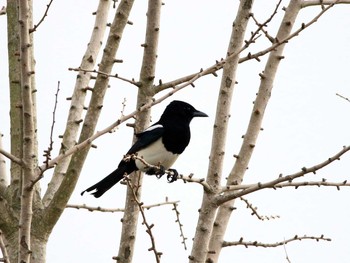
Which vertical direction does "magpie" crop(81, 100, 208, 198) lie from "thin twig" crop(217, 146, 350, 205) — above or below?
above

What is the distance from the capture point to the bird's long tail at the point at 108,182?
21.0ft

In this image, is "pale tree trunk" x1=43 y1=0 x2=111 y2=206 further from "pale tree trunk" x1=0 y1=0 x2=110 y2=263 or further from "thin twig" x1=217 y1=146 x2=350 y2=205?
"thin twig" x1=217 y1=146 x2=350 y2=205

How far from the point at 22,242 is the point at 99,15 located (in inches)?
106

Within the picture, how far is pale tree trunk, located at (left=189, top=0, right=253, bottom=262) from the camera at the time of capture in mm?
4219

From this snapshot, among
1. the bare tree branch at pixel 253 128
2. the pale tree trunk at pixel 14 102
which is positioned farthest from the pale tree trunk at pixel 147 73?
the pale tree trunk at pixel 14 102

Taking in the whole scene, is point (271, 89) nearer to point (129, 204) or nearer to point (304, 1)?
point (304, 1)

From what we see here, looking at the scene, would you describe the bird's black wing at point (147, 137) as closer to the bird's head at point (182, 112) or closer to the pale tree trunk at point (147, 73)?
the bird's head at point (182, 112)

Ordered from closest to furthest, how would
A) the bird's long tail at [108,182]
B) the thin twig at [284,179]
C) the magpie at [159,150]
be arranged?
the thin twig at [284,179] < the magpie at [159,150] < the bird's long tail at [108,182]

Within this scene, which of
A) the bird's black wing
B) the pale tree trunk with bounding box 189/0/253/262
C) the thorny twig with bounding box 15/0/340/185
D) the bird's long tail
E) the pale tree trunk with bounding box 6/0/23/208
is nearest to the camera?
the thorny twig with bounding box 15/0/340/185

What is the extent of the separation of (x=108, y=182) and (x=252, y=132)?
6.34 feet

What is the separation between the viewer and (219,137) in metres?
4.54

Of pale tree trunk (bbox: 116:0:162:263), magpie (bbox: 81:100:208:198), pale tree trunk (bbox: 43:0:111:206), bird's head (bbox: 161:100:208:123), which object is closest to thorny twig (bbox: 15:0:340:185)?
pale tree trunk (bbox: 116:0:162:263)

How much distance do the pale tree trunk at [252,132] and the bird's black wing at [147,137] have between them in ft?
2.87

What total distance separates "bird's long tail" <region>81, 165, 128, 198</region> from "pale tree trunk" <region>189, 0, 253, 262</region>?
1.96 meters
